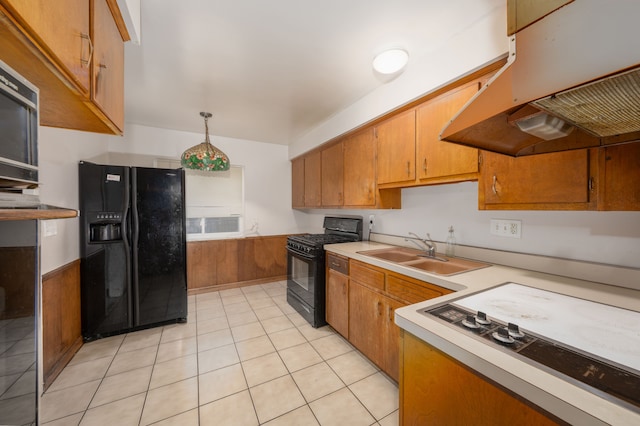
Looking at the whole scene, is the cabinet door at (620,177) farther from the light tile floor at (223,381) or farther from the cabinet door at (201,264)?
the cabinet door at (201,264)

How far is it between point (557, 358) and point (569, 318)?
36 cm

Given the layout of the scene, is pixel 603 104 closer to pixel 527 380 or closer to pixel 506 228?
pixel 527 380

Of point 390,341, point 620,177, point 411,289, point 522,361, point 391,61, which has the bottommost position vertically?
point 390,341

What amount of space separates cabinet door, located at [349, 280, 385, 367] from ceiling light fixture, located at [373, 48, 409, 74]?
1743 mm

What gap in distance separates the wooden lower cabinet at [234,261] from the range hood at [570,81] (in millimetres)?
3475

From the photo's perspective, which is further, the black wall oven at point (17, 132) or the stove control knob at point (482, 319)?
the stove control knob at point (482, 319)

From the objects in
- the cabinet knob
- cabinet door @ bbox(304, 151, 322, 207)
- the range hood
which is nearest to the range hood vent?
the range hood

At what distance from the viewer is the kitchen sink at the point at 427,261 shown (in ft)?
5.77

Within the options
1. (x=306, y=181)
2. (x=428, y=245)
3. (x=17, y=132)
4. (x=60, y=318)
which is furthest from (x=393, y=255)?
(x=60, y=318)

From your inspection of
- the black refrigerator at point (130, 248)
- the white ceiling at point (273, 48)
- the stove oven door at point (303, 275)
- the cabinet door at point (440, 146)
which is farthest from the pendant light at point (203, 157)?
the cabinet door at point (440, 146)

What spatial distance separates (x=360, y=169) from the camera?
8.59 feet

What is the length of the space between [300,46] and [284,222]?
9.93ft

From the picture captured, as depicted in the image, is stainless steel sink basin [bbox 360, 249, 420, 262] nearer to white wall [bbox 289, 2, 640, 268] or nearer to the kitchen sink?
the kitchen sink

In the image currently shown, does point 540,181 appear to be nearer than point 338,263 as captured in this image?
Yes
